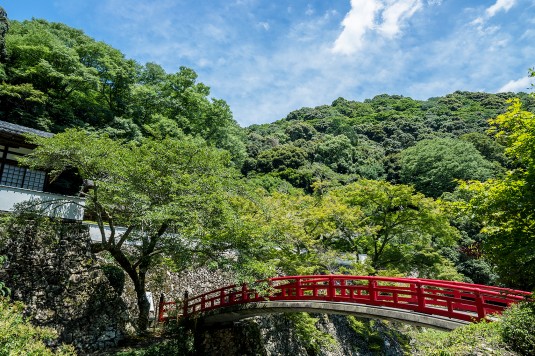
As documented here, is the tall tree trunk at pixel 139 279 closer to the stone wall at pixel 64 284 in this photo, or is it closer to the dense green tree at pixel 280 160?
the stone wall at pixel 64 284

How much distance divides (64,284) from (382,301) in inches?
460

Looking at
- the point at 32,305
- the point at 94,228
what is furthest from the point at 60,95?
the point at 32,305

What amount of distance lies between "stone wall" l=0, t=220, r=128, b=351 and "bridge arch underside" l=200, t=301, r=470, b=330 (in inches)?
155

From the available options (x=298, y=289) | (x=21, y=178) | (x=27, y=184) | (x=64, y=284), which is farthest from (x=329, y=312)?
(x=21, y=178)

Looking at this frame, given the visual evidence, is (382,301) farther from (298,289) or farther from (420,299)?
(298,289)

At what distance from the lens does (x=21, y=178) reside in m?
16.0

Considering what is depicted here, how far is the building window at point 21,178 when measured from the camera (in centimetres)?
1569

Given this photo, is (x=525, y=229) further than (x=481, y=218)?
No

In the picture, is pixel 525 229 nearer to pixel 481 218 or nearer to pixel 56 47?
pixel 481 218

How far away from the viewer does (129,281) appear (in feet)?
52.8

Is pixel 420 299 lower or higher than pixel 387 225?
lower

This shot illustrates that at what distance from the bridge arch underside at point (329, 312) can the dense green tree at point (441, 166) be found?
40.3m

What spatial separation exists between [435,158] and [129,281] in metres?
46.6

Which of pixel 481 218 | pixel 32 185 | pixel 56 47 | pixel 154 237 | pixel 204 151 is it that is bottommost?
pixel 154 237
